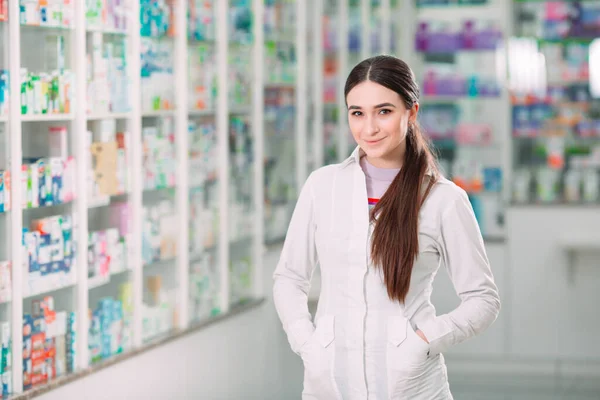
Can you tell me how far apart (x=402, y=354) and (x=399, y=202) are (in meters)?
0.37

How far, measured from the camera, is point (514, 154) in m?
7.48

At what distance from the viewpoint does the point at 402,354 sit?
2428 mm

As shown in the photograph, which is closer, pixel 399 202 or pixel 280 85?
pixel 399 202

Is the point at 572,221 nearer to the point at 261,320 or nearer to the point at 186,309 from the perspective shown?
the point at 261,320

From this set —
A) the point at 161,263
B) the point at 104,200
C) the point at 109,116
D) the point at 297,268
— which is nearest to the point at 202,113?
the point at 161,263

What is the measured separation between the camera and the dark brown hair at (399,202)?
2.41 meters

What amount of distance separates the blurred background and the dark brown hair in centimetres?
154

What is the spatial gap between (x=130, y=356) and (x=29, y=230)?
843 millimetres

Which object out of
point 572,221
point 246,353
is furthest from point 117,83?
point 572,221

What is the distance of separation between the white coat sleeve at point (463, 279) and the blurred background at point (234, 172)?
1681 millimetres

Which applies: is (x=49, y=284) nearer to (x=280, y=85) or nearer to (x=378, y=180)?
(x=378, y=180)

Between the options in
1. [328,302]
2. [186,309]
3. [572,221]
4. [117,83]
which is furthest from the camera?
[572,221]

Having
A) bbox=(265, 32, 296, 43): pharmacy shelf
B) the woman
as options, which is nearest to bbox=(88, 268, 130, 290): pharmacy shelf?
the woman

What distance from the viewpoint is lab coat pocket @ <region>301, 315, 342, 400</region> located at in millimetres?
2459
